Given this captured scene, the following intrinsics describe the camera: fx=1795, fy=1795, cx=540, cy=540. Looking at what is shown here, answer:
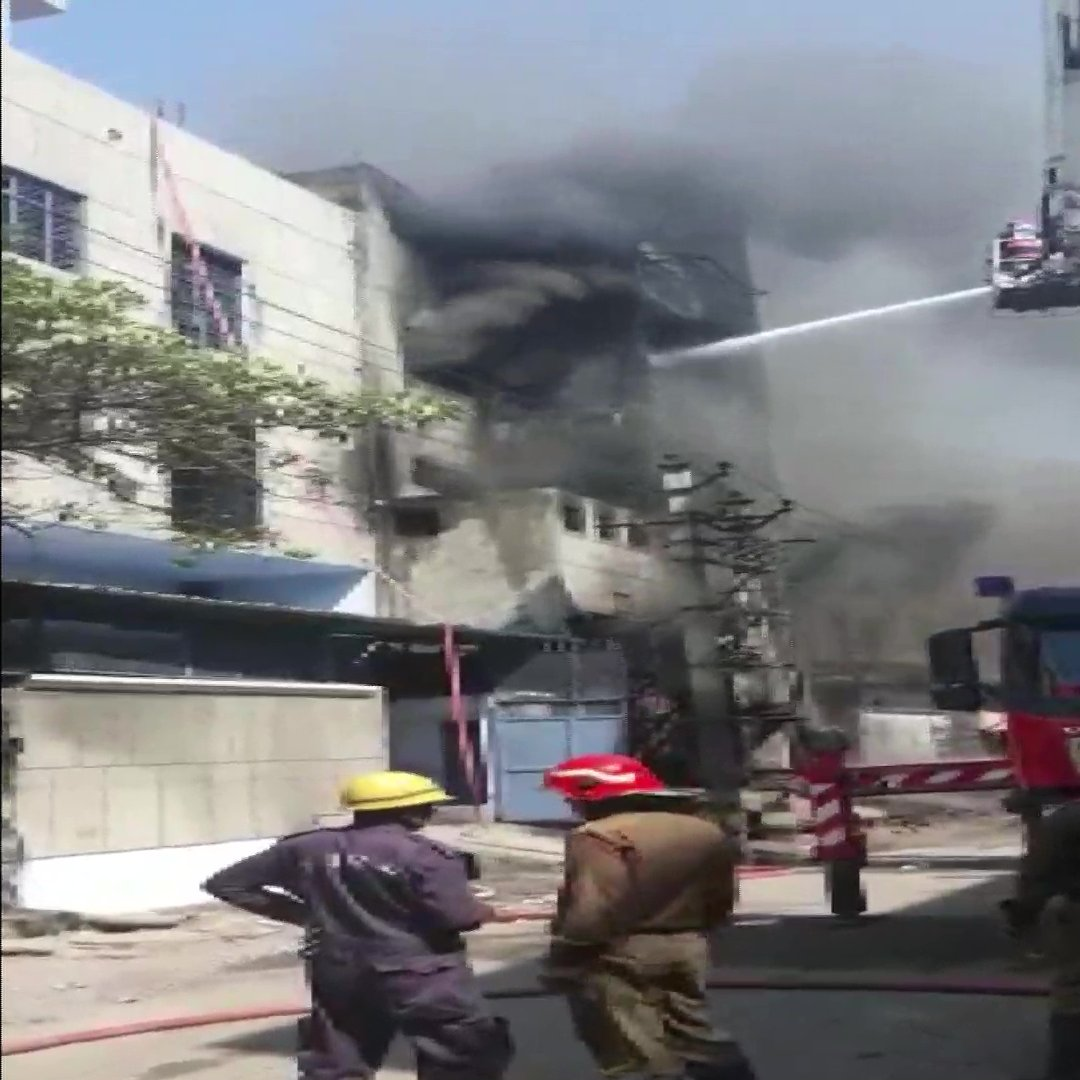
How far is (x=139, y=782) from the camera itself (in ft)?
17.2

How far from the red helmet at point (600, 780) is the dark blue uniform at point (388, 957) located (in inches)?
15.3

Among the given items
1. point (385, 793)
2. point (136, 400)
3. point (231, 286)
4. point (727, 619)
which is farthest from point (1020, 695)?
point (136, 400)

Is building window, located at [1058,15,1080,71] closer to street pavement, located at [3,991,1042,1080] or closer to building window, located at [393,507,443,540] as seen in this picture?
building window, located at [393,507,443,540]

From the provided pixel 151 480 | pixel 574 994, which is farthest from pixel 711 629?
pixel 151 480

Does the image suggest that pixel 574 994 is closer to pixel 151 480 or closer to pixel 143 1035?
pixel 143 1035

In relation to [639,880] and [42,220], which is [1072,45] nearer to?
[639,880]

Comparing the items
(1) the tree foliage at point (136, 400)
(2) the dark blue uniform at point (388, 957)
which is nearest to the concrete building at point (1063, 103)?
(1) the tree foliage at point (136, 400)

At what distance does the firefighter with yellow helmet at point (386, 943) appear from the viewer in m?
4.78

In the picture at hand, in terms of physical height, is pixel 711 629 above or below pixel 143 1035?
above

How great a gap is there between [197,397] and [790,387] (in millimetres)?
2154

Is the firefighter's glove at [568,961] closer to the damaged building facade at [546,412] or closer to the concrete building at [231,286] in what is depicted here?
the damaged building facade at [546,412]

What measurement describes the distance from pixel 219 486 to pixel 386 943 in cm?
178

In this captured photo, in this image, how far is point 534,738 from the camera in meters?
6.24

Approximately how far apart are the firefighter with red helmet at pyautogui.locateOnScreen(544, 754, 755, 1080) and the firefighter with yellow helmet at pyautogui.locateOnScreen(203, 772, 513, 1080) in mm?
268
